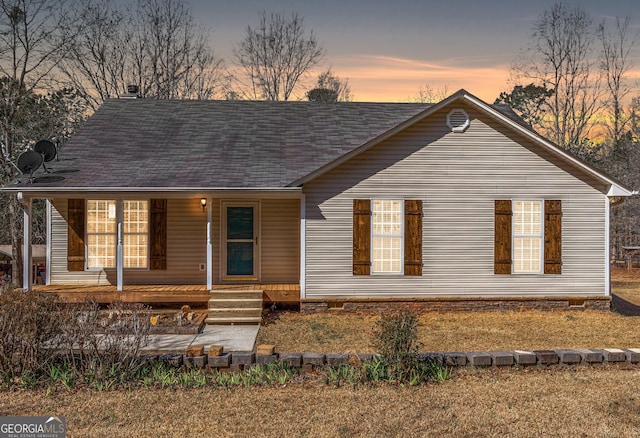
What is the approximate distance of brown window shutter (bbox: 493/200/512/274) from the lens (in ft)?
41.7

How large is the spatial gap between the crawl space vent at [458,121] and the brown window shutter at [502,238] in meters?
1.89

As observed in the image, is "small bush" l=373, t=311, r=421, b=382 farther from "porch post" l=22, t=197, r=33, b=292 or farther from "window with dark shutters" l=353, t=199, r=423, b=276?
"porch post" l=22, t=197, r=33, b=292

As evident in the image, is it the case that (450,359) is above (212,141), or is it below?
below

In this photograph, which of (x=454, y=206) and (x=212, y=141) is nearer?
(x=454, y=206)

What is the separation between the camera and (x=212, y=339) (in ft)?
33.3

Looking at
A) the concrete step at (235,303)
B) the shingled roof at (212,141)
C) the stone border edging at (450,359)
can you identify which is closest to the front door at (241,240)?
the shingled roof at (212,141)

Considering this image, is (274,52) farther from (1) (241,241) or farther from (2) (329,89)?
(1) (241,241)

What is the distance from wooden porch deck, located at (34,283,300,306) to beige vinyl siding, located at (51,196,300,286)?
0.74 m

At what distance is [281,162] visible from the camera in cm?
1401

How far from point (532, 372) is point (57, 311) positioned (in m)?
6.37

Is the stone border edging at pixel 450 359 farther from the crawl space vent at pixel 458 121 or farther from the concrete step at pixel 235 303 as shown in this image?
the crawl space vent at pixel 458 121

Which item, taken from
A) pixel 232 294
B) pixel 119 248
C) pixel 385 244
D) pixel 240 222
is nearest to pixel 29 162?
pixel 119 248

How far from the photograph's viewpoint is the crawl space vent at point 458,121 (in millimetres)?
12680

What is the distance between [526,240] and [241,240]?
6804mm
